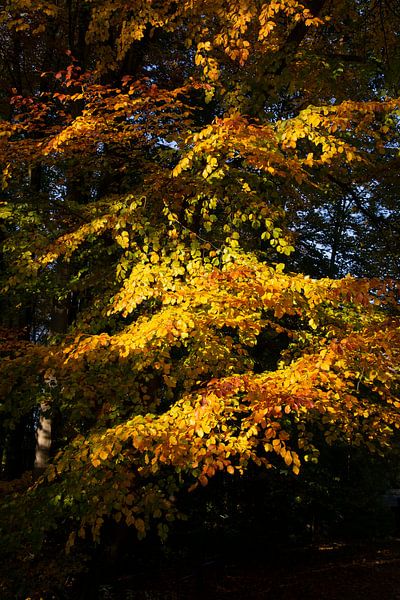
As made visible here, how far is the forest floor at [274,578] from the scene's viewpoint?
862 centimetres

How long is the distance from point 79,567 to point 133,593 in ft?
10.4

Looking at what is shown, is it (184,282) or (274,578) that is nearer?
(184,282)

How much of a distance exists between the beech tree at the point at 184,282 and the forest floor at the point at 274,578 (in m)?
1.89

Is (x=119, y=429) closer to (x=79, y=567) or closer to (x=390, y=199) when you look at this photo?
(x=79, y=567)

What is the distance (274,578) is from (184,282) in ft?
26.9

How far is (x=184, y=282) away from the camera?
462 centimetres

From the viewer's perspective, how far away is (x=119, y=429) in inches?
143

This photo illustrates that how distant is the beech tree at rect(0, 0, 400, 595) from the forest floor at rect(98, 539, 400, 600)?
1.89 metres

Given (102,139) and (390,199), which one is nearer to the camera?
(102,139)

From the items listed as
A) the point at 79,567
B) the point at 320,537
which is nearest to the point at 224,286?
the point at 79,567

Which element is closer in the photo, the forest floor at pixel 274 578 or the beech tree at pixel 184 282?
the beech tree at pixel 184 282

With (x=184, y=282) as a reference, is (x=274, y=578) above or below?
below

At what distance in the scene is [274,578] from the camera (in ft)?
32.8

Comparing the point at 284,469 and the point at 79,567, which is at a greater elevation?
the point at 284,469
